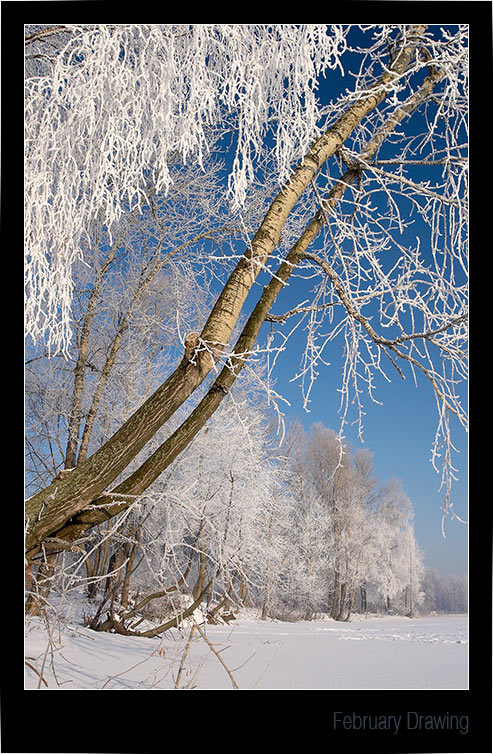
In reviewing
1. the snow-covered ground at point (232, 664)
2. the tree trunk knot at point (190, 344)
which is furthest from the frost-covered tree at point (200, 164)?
the snow-covered ground at point (232, 664)

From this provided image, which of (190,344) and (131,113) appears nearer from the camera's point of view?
(190,344)

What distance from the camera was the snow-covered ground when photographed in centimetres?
312

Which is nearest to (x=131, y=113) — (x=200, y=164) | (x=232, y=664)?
(x=200, y=164)

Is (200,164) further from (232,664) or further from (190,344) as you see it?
(232,664)

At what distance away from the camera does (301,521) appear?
1387cm

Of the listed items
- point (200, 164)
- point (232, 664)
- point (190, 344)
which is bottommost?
point (232, 664)

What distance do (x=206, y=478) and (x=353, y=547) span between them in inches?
420

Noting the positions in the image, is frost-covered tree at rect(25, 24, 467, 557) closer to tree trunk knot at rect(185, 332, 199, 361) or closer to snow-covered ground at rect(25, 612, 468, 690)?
tree trunk knot at rect(185, 332, 199, 361)

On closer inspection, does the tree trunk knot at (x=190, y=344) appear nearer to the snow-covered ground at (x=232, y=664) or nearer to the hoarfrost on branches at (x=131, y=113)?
the hoarfrost on branches at (x=131, y=113)

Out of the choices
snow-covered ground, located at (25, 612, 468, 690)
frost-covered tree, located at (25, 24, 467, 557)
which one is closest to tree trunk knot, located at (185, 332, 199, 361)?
frost-covered tree, located at (25, 24, 467, 557)

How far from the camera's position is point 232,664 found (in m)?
4.45

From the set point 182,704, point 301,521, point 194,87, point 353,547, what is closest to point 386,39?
point 194,87

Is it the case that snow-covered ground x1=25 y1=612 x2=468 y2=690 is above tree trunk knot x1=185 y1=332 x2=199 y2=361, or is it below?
below

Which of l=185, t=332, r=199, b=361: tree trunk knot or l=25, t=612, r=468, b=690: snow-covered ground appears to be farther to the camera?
l=25, t=612, r=468, b=690: snow-covered ground
